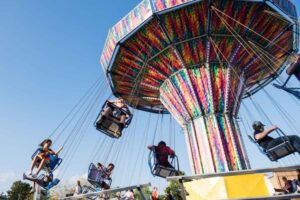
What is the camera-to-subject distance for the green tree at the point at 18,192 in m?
41.4

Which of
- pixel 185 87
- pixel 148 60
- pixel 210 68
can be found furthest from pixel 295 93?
pixel 148 60

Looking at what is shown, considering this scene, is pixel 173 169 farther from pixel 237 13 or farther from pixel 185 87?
pixel 237 13

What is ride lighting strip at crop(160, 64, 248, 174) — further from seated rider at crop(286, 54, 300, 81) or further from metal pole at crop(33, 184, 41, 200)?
Answer: metal pole at crop(33, 184, 41, 200)

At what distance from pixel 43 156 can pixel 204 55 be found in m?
6.99

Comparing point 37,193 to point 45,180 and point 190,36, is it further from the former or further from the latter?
point 190,36

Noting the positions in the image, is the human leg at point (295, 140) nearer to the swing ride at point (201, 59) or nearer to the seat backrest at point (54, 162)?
the swing ride at point (201, 59)

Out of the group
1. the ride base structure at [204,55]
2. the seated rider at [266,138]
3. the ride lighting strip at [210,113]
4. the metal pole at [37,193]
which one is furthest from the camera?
the ride base structure at [204,55]

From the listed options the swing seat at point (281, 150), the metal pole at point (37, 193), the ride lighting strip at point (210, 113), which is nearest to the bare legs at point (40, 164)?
the metal pole at point (37, 193)

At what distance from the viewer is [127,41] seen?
10.8 metres

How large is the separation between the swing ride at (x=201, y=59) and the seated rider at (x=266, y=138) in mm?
3353

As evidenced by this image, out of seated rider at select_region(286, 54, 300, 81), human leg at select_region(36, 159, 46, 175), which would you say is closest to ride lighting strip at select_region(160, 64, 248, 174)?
seated rider at select_region(286, 54, 300, 81)

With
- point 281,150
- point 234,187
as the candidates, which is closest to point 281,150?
point 281,150

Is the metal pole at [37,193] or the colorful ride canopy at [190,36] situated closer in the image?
the metal pole at [37,193]

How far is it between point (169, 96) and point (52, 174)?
5.99 meters
